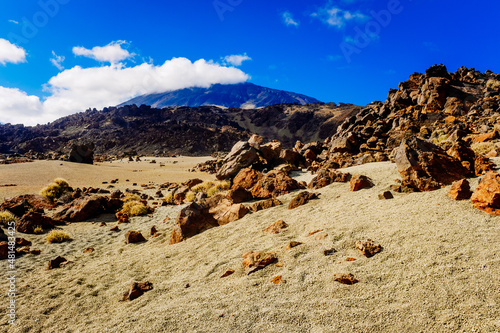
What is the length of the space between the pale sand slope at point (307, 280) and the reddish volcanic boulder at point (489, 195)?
0.19 m

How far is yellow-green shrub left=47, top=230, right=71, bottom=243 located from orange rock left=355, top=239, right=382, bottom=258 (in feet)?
31.0

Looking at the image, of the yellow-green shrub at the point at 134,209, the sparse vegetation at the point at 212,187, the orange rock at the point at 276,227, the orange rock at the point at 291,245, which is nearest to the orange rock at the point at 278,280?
the orange rock at the point at 291,245

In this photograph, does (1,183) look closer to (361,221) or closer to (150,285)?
(150,285)

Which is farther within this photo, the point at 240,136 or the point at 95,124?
the point at 95,124

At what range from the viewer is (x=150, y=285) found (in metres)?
5.43

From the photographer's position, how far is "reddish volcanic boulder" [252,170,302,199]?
10.6m

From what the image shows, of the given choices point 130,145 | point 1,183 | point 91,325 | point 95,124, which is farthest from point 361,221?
point 95,124

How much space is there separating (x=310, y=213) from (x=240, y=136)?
252ft

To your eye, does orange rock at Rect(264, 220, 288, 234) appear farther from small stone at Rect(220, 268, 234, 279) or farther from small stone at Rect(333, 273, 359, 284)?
small stone at Rect(333, 273, 359, 284)

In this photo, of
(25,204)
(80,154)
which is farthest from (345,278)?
(80,154)

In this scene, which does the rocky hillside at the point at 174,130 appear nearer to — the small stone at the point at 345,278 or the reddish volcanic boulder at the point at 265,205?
the reddish volcanic boulder at the point at 265,205

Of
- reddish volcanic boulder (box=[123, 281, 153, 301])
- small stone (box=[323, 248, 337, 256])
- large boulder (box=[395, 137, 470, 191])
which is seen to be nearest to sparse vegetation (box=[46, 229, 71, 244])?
reddish volcanic boulder (box=[123, 281, 153, 301])

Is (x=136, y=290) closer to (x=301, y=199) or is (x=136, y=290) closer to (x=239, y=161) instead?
(x=301, y=199)

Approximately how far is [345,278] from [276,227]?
3012 millimetres
